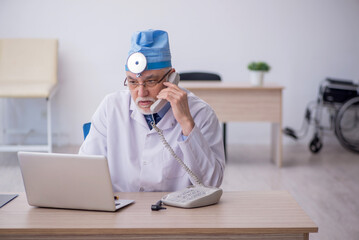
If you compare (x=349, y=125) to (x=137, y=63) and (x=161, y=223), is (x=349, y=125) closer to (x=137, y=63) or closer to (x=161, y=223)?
(x=137, y=63)

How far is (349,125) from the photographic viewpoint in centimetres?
573

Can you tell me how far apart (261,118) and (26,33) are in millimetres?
2602

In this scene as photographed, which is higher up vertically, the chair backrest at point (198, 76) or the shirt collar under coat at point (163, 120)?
the shirt collar under coat at point (163, 120)

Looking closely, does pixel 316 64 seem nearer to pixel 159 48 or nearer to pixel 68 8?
pixel 68 8

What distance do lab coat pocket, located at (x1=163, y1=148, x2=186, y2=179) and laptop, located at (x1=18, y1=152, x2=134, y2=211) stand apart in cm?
35

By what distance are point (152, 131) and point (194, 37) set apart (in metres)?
3.84

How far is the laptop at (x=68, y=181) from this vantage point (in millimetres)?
1489

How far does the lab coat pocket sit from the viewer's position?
6.24ft

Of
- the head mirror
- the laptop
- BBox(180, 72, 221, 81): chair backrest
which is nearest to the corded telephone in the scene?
the laptop

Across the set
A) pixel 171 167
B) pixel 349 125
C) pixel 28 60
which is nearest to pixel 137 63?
pixel 171 167

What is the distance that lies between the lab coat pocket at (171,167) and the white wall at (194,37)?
3785 millimetres

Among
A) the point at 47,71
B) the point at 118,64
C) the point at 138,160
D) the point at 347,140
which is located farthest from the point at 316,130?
the point at 138,160

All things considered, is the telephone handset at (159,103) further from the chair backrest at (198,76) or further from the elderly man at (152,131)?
the chair backrest at (198,76)

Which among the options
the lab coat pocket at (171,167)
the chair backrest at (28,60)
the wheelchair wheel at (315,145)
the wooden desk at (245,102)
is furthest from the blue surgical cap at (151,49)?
the wheelchair wheel at (315,145)
